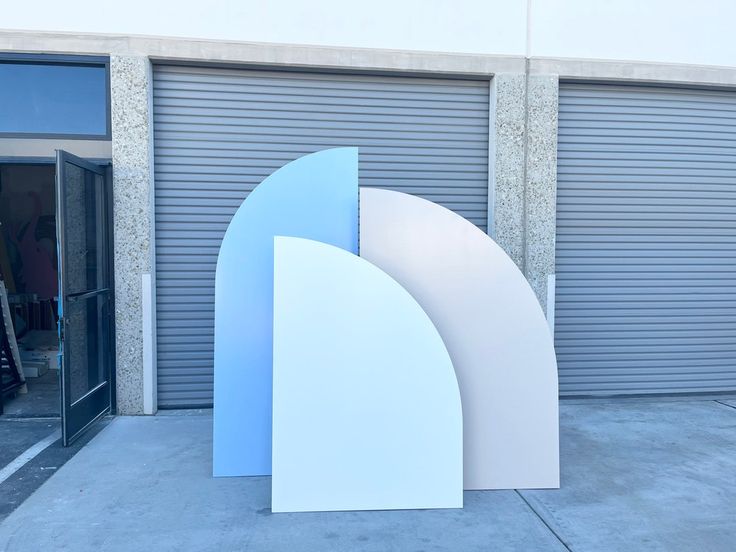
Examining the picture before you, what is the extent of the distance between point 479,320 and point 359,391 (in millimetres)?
1028

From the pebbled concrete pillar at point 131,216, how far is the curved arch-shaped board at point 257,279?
1.82 m

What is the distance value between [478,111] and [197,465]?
14.9ft

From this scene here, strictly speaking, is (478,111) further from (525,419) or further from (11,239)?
(11,239)

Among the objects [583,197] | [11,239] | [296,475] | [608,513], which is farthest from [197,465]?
[11,239]

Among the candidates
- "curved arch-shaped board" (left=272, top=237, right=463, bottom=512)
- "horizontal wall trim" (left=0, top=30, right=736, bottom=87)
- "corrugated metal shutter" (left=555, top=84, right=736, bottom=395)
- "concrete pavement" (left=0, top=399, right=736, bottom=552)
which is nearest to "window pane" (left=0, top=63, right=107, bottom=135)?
"horizontal wall trim" (left=0, top=30, right=736, bottom=87)

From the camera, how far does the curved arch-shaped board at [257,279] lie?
4.01m

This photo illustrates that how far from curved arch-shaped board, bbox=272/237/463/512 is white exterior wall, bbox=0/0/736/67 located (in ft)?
9.95

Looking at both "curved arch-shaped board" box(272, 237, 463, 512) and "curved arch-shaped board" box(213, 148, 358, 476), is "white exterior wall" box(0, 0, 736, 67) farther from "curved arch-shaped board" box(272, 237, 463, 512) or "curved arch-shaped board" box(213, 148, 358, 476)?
"curved arch-shaped board" box(272, 237, 463, 512)

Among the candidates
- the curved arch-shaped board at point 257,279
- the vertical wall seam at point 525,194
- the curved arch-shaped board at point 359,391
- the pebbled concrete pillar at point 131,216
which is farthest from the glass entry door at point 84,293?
the vertical wall seam at point 525,194

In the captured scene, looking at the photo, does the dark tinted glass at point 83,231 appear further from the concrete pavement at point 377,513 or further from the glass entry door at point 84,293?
the concrete pavement at point 377,513

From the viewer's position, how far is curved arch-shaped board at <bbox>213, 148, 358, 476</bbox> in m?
4.01

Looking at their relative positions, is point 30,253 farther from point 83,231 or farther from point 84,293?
point 84,293

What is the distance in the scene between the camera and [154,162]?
5.55 metres

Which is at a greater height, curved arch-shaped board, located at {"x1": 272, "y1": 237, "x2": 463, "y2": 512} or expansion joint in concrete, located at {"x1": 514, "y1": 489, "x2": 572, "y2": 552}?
curved arch-shaped board, located at {"x1": 272, "y1": 237, "x2": 463, "y2": 512}
